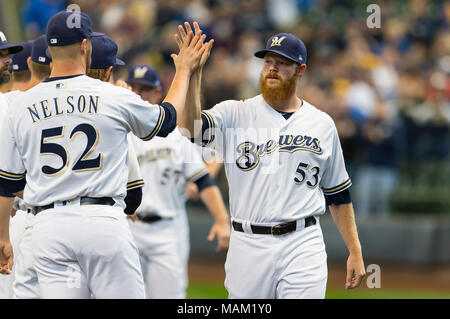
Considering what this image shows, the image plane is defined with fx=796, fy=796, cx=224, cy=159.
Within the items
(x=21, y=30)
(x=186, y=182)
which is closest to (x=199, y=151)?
(x=186, y=182)

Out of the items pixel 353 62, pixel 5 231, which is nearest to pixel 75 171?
pixel 5 231

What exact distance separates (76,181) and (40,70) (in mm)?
1704

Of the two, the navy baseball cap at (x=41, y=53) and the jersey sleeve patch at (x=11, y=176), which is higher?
the navy baseball cap at (x=41, y=53)

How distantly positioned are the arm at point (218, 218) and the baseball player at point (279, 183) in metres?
1.40

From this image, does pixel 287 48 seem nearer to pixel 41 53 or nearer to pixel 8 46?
pixel 41 53

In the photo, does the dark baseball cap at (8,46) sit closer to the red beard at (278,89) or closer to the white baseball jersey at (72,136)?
the white baseball jersey at (72,136)

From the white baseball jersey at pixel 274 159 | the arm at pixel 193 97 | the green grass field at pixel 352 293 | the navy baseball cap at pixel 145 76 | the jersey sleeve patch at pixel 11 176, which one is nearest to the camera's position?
the jersey sleeve patch at pixel 11 176

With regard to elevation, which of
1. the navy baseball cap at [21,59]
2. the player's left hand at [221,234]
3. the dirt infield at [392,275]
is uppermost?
the navy baseball cap at [21,59]

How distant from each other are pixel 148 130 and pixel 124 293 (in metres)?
0.93

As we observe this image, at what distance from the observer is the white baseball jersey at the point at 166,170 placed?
7.31 meters

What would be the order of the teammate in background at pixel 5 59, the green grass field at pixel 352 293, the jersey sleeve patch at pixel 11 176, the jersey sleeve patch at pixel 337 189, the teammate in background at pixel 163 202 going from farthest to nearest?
the green grass field at pixel 352 293
the teammate in background at pixel 163 202
the jersey sleeve patch at pixel 337 189
the teammate in background at pixel 5 59
the jersey sleeve patch at pixel 11 176

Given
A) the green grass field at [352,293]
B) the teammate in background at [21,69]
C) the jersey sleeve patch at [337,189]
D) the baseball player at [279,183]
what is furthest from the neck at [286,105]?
the green grass field at [352,293]

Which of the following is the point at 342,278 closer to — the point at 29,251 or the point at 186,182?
the point at 186,182

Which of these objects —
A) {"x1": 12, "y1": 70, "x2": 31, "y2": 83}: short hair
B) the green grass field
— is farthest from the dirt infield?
{"x1": 12, "y1": 70, "x2": 31, "y2": 83}: short hair
